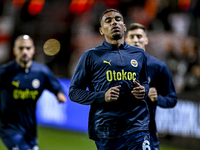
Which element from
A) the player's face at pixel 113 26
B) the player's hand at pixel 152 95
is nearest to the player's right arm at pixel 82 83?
the player's face at pixel 113 26

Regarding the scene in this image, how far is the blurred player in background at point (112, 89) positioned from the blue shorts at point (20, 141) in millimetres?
2279

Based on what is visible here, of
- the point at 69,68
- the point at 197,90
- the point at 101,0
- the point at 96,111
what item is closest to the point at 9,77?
the point at 96,111

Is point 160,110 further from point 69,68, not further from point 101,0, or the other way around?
point 101,0

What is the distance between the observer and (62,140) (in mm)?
11688

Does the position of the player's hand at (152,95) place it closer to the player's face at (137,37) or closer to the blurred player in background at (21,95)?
the player's face at (137,37)

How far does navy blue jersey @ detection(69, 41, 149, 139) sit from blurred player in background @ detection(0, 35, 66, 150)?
7.03 ft

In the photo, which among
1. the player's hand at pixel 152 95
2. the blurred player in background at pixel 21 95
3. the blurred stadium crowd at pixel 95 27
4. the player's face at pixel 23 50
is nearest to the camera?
the player's hand at pixel 152 95

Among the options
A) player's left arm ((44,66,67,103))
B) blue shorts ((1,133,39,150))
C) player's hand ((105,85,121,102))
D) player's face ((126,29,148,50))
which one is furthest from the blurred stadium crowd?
player's hand ((105,85,121,102))

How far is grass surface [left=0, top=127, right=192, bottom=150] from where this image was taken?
10543 mm

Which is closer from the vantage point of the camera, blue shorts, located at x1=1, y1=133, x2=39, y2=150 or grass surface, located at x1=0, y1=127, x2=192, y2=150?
blue shorts, located at x1=1, y1=133, x2=39, y2=150

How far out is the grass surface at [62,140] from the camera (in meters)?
10.5

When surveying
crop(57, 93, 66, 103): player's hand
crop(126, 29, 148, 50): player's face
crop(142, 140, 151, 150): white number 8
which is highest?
crop(126, 29, 148, 50): player's face

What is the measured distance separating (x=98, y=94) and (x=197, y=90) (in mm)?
6748

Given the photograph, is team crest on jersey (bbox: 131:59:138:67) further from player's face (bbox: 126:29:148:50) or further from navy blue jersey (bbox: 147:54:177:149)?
player's face (bbox: 126:29:148:50)
